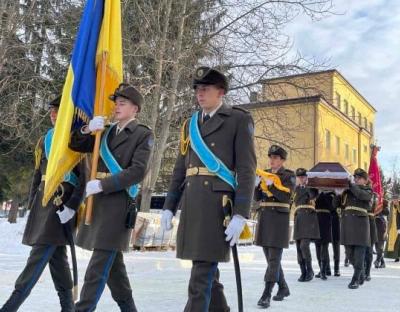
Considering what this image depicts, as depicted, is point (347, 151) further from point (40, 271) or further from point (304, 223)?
point (40, 271)

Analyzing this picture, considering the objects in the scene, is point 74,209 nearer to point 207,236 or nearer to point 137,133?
point 137,133

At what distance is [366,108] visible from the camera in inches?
2014

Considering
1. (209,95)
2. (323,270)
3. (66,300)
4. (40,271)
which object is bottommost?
(66,300)

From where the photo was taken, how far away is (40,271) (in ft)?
15.7

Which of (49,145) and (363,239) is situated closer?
(49,145)

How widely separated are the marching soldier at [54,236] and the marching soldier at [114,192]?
1.30 feet

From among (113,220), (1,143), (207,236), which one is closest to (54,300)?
(113,220)

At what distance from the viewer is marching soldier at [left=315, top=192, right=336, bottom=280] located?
10.0 m

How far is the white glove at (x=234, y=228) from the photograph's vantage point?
393cm

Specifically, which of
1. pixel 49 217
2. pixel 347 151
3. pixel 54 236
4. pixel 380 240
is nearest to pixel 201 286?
pixel 54 236

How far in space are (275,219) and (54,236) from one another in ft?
10.1

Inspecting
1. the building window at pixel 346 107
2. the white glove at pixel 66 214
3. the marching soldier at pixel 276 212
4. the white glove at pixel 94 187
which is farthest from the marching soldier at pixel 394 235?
the building window at pixel 346 107

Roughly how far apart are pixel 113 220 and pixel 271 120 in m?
13.8

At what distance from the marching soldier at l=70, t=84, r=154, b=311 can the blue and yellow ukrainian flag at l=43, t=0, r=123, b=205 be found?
14 cm
